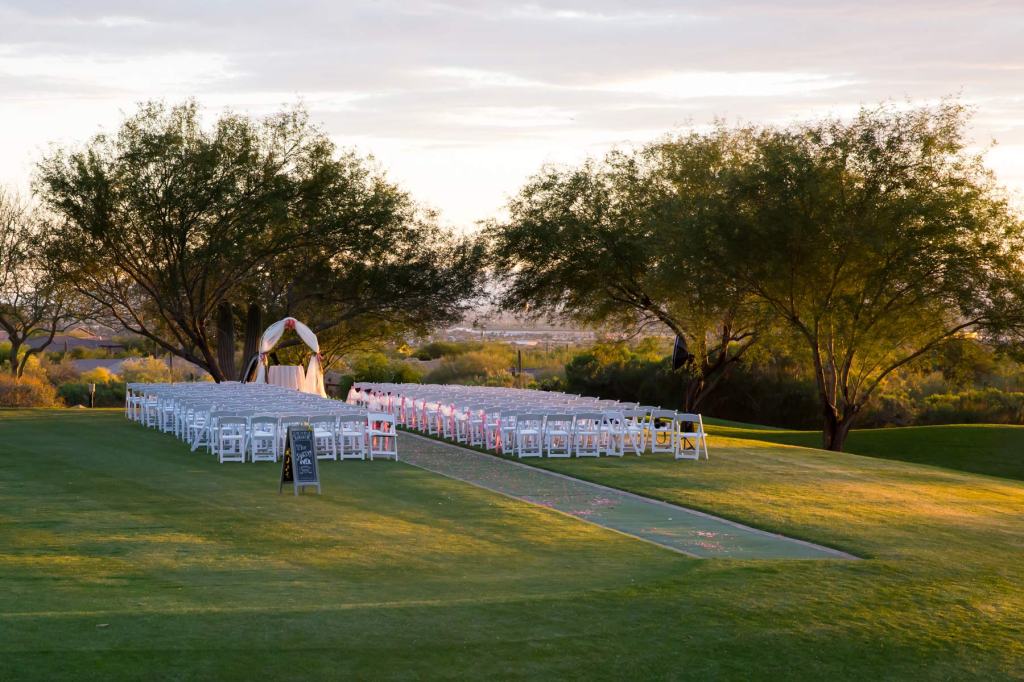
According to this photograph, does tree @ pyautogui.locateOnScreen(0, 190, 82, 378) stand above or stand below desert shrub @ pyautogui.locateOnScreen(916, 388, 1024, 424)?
above

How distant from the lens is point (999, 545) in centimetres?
1213

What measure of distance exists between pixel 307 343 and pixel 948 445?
54.8ft

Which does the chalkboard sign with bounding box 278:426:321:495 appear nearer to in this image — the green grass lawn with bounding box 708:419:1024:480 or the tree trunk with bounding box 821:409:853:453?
the green grass lawn with bounding box 708:419:1024:480

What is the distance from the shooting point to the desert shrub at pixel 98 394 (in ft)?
128

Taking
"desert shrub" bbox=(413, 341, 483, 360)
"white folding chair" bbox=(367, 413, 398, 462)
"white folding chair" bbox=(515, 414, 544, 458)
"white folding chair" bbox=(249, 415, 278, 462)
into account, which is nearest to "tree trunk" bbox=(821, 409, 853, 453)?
"white folding chair" bbox=(515, 414, 544, 458)

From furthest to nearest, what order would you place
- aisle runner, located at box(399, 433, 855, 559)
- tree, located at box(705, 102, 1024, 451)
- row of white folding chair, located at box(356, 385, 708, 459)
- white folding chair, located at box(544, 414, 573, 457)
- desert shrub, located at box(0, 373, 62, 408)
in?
desert shrub, located at box(0, 373, 62, 408) < tree, located at box(705, 102, 1024, 451) < row of white folding chair, located at box(356, 385, 708, 459) < white folding chair, located at box(544, 414, 573, 457) < aisle runner, located at box(399, 433, 855, 559)

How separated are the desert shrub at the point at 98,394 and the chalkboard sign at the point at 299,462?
26.2m

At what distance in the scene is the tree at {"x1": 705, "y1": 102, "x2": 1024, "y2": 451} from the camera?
2608 centimetres

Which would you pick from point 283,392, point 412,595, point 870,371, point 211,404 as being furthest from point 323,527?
point 870,371

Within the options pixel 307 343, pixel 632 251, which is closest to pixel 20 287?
pixel 307 343

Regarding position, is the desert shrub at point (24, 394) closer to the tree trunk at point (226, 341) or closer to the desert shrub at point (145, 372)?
the tree trunk at point (226, 341)

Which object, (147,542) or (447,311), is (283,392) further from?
(447,311)

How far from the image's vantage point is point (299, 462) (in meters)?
14.5

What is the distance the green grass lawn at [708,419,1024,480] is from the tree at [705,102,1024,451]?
2.48m
